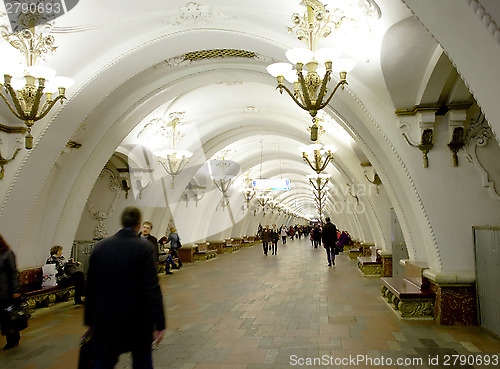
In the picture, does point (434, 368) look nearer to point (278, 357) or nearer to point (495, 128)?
point (278, 357)

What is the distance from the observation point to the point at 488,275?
15.1 ft

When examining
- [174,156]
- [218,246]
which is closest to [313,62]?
[174,156]

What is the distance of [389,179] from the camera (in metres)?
6.14

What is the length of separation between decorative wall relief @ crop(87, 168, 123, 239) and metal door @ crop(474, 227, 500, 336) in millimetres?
9041

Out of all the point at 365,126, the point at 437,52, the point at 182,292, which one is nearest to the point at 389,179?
the point at 365,126

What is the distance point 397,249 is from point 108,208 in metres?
7.69

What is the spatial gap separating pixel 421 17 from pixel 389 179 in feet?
12.2

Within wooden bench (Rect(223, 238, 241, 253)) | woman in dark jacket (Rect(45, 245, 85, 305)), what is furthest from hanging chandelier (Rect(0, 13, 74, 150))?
wooden bench (Rect(223, 238, 241, 253))

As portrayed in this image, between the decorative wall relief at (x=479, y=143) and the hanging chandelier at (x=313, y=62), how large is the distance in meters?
2.02

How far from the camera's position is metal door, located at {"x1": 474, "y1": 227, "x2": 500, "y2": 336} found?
4.40m

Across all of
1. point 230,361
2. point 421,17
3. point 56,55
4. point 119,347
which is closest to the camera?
point 119,347

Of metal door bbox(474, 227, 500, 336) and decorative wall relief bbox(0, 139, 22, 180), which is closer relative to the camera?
metal door bbox(474, 227, 500, 336)

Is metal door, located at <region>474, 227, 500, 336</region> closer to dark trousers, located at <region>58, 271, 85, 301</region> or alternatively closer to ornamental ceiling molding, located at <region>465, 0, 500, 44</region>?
ornamental ceiling molding, located at <region>465, 0, 500, 44</region>

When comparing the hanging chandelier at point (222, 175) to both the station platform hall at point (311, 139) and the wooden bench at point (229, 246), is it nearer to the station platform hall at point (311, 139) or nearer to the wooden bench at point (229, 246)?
the wooden bench at point (229, 246)
